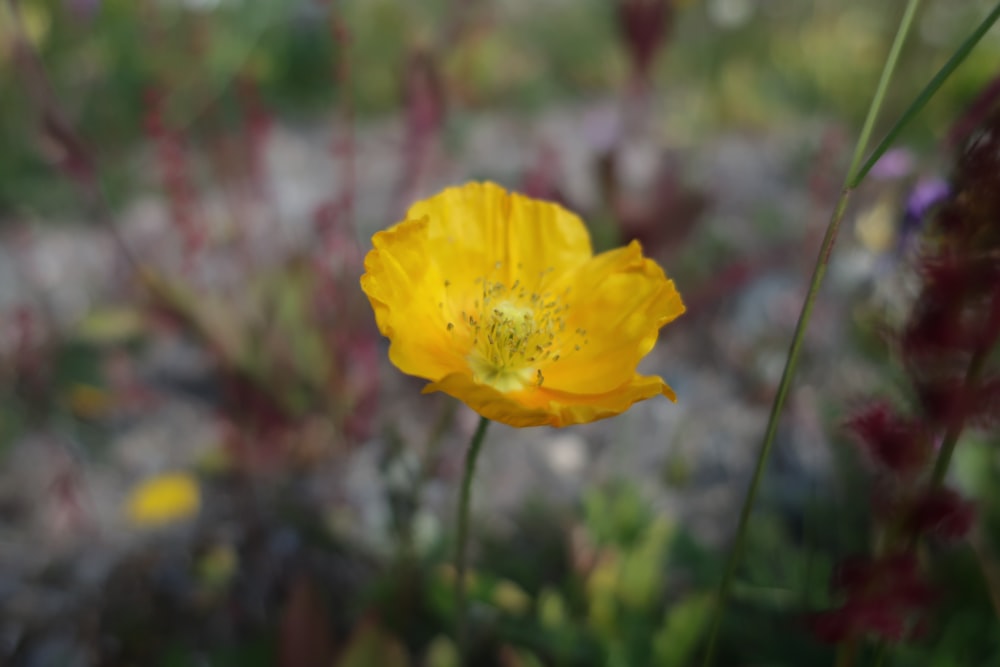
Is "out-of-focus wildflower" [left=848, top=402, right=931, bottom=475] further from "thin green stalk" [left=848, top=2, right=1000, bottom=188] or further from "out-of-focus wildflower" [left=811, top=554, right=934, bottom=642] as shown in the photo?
"thin green stalk" [left=848, top=2, right=1000, bottom=188]

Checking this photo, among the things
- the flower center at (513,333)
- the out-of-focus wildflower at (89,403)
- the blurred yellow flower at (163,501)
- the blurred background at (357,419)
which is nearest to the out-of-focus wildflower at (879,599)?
the blurred background at (357,419)

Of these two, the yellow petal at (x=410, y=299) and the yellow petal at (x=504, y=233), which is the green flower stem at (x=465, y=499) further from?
the yellow petal at (x=504, y=233)

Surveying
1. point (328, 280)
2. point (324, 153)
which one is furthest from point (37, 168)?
point (328, 280)

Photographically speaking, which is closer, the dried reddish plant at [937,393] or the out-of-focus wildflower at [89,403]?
the dried reddish plant at [937,393]

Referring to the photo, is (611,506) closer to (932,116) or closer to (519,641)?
(519,641)

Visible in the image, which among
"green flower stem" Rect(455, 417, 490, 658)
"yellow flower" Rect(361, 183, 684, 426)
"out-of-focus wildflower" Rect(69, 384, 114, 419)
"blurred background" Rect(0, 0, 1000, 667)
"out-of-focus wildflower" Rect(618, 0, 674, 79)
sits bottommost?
"out-of-focus wildflower" Rect(69, 384, 114, 419)

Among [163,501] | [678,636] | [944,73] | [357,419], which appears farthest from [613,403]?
[163,501]

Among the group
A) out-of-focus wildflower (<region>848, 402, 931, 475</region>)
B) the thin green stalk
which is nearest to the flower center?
out-of-focus wildflower (<region>848, 402, 931, 475</region>)
